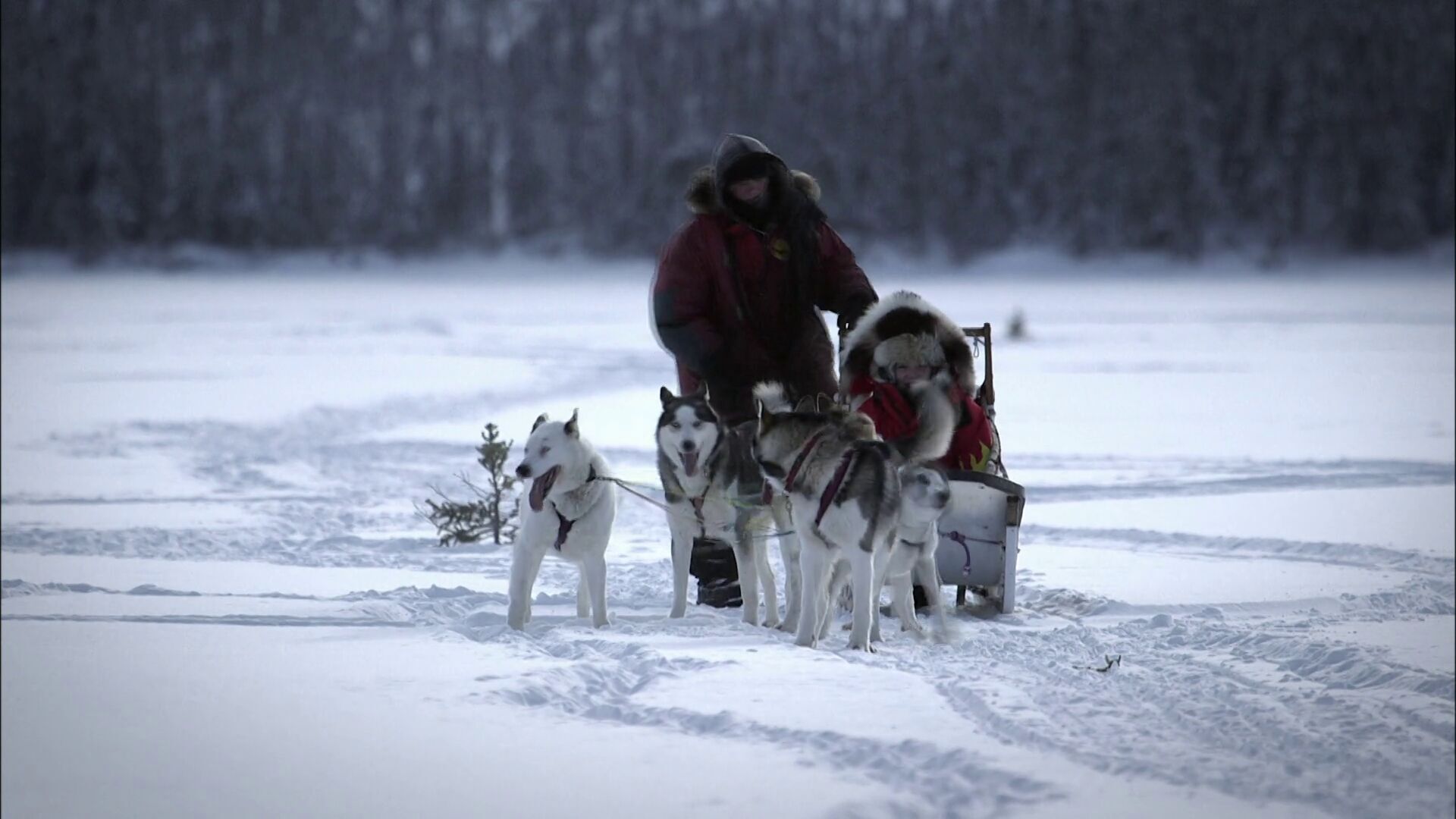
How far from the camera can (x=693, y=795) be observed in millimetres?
3262

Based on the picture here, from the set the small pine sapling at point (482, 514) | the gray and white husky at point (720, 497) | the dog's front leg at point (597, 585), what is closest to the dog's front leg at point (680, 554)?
the gray and white husky at point (720, 497)

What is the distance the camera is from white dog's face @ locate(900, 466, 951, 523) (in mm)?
4418

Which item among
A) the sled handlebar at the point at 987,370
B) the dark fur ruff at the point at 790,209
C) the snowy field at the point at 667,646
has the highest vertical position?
the dark fur ruff at the point at 790,209

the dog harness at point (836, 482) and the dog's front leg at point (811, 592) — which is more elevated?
the dog harness at point (836, 482)

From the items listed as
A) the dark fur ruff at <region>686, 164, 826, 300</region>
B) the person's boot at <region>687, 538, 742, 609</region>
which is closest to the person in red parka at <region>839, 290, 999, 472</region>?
the dark fur ruff at <region>686, 164, 826, 300</region>

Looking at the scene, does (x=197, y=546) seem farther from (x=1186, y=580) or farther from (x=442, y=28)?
(x=442, y=28)

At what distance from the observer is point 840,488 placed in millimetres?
4367

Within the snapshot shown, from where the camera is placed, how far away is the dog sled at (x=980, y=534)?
5.05 metres

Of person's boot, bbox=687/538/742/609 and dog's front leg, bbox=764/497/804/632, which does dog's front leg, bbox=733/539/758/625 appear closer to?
dog's front leg, bbox=764/497/804/632

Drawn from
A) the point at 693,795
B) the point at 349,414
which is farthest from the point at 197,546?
the point at 349,414

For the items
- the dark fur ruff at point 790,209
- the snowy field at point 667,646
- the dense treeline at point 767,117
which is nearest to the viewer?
the snowy field at point 667,646

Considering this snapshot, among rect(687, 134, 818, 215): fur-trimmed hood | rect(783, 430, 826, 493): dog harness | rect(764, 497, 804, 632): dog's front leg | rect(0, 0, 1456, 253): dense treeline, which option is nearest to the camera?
rect(783, 430, 826, 493): dog harness

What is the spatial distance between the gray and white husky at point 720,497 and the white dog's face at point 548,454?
1.08 ft

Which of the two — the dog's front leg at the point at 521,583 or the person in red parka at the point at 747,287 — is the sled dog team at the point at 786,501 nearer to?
the dog's front leg at the point at 521,583
